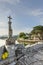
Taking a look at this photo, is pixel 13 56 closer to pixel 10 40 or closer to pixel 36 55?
pixel 10 40

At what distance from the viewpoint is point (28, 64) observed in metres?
4.07

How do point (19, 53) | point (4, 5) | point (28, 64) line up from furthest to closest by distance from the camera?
point (4, 5), point (19, 53), point (28, 64)

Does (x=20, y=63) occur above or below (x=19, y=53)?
below

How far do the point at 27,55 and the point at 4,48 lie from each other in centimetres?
80

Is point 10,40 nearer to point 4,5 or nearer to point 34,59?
point 34,59

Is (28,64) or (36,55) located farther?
(36,55)

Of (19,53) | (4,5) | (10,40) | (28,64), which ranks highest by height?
(4,5)

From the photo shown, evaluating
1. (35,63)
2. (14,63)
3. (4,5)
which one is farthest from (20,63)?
(4,5)

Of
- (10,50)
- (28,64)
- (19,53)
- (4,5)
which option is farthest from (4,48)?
(4,5)

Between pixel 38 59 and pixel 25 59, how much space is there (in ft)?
1.37

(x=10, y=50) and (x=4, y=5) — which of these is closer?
(x=10, y=50)

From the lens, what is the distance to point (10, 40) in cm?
430

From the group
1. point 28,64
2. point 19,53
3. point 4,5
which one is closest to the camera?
point 28,64

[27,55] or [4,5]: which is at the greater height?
[4,5]
